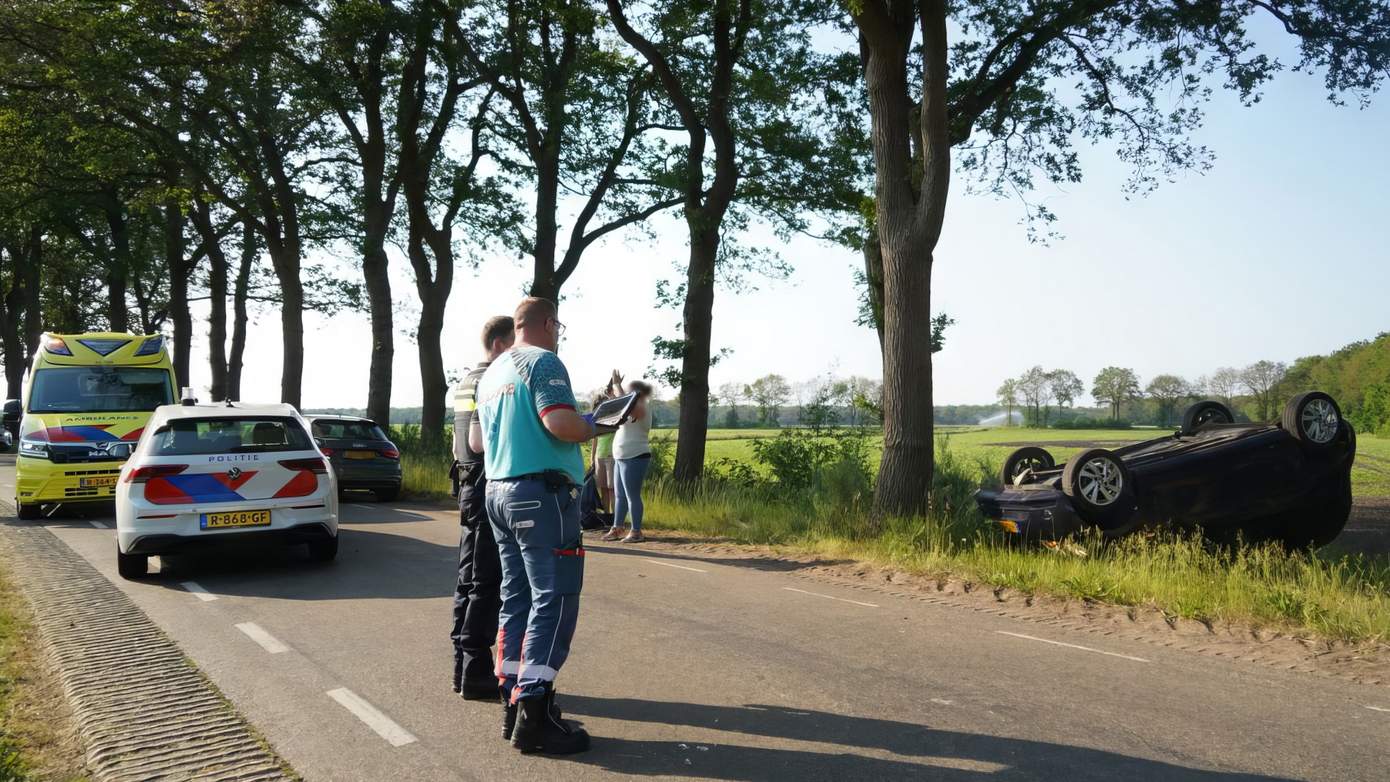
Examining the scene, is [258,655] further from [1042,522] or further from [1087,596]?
[1042,522]

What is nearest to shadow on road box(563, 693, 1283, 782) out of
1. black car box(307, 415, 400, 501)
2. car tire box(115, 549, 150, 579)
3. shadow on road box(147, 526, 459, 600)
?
shadow on road box(147, 526, 459, 600)

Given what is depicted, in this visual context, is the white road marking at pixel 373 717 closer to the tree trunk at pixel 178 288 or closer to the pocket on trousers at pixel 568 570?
the pocket on trousers at pixel 568 570

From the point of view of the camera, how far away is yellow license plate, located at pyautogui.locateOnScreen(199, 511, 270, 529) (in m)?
8.63

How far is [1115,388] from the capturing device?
49.3m

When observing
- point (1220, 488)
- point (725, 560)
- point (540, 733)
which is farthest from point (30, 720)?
point (1220, 488)

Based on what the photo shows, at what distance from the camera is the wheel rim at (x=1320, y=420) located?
9.20m

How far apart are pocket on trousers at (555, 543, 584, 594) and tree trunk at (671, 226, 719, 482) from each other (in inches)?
471

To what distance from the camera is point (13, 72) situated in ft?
78.1

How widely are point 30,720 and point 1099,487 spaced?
8.07 meters

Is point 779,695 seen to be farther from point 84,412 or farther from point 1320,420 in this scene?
point 84,412

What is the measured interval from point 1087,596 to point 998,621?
996 millimetres

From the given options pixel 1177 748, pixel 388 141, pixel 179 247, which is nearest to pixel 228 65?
pixel 388 141

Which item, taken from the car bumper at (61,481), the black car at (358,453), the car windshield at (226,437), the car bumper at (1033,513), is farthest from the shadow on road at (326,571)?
the black car at (358,453)

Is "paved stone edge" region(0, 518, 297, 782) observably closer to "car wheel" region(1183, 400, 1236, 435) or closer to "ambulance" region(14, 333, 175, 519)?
"ambulance" region(14, 333, 175, 519)
